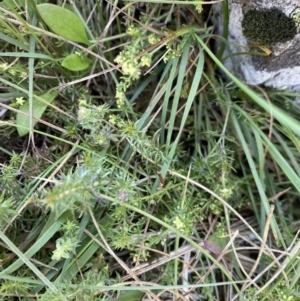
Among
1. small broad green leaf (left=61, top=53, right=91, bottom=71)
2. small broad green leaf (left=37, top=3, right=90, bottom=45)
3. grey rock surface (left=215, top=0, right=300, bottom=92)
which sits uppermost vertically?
grey rock surface (left=215, top=0, right=300, bottom=92)

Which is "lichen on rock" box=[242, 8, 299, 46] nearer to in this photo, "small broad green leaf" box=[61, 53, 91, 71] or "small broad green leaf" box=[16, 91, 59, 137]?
"small broad green leaf" box=[61, 53, 91, 71]

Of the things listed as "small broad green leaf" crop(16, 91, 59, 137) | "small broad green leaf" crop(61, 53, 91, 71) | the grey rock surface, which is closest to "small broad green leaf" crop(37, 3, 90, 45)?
"small broad green leaf" crop(61, 53, 91, 71)

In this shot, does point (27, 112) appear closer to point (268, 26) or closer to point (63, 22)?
point (63, 22)

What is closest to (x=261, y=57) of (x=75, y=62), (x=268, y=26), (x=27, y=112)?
(x=268, y=26)

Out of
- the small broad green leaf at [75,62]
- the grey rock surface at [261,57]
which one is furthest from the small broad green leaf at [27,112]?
the grey rock surface at [261,57]

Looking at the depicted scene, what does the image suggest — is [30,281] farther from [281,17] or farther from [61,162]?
[281,17]

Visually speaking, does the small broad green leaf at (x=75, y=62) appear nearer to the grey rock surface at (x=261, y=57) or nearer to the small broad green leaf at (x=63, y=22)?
the small broad green leaf at (x=63, y=22)

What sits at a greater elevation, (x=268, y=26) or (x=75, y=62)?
(x=268, y=26)
